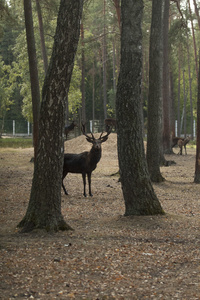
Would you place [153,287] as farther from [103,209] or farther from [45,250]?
[103,209]

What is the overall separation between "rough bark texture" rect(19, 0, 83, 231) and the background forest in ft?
29.9

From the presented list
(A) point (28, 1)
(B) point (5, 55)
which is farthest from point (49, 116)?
(B) point (5, 55)

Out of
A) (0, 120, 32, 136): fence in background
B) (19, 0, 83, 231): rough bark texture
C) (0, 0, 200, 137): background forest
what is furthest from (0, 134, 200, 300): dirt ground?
(0, 120, 32, 136): fence in background

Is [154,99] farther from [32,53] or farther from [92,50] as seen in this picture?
[92,50]

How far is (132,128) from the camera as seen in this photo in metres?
9.98

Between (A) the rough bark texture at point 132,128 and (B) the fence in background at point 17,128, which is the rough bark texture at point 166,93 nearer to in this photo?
(A) the rough bark texture at point 132,128

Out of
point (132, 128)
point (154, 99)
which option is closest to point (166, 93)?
point (154, 99)

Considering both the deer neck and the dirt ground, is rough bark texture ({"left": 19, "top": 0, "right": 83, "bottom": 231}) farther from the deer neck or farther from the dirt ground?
the deer neck

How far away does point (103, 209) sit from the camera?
452 inches

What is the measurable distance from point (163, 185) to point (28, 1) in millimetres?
7645

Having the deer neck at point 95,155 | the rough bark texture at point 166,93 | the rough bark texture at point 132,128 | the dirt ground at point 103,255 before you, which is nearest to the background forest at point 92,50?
the rough bark texture at point 166,93

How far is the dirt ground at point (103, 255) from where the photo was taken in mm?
5930

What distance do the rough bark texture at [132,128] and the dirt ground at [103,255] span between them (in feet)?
1.37

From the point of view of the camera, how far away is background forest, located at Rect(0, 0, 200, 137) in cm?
2483
